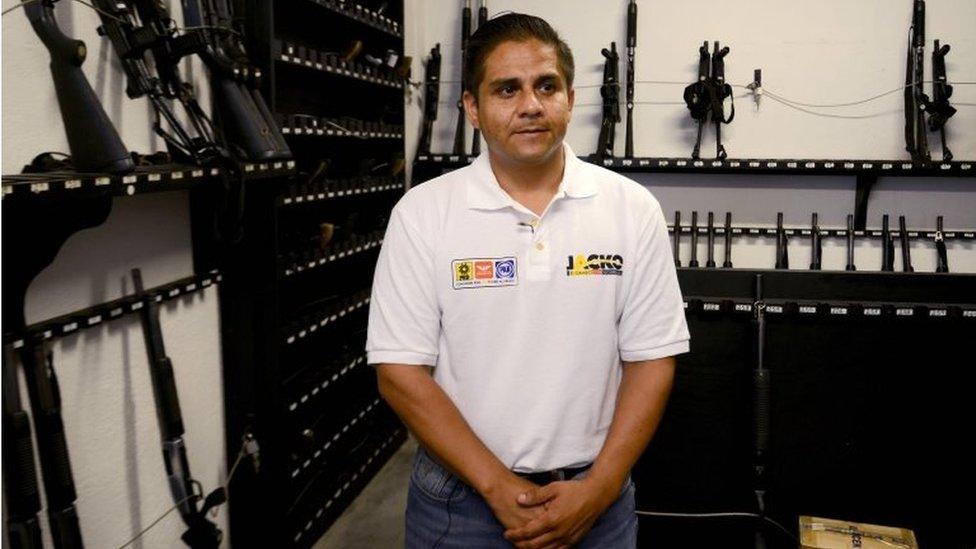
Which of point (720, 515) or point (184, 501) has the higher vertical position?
point (184, 501)

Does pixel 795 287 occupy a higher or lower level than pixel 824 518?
higher

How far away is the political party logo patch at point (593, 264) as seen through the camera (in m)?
1.38

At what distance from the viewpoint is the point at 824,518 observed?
2.44 metres

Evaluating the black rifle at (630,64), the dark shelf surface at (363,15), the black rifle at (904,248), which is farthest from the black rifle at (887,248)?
the dark shelf surface at (363,15)

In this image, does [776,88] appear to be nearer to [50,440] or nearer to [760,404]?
[760,404]

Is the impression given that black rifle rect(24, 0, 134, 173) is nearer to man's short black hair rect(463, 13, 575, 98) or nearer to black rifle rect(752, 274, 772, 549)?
man's short black hair rect(463, 13, 575, 98)

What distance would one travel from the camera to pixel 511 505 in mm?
1328

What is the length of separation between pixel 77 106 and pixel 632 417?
4.51 ft

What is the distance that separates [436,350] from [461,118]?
3.13 metres

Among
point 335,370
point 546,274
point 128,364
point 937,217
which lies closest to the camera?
point 546,274

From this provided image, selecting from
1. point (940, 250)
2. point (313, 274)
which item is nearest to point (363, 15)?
point (313, 274)

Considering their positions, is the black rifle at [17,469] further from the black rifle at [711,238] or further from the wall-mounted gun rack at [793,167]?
the black rifle at [711,238]

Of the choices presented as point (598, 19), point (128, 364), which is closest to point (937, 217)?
point (598, 19)

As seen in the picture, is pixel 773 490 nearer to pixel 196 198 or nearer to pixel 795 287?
pixel 795 287
